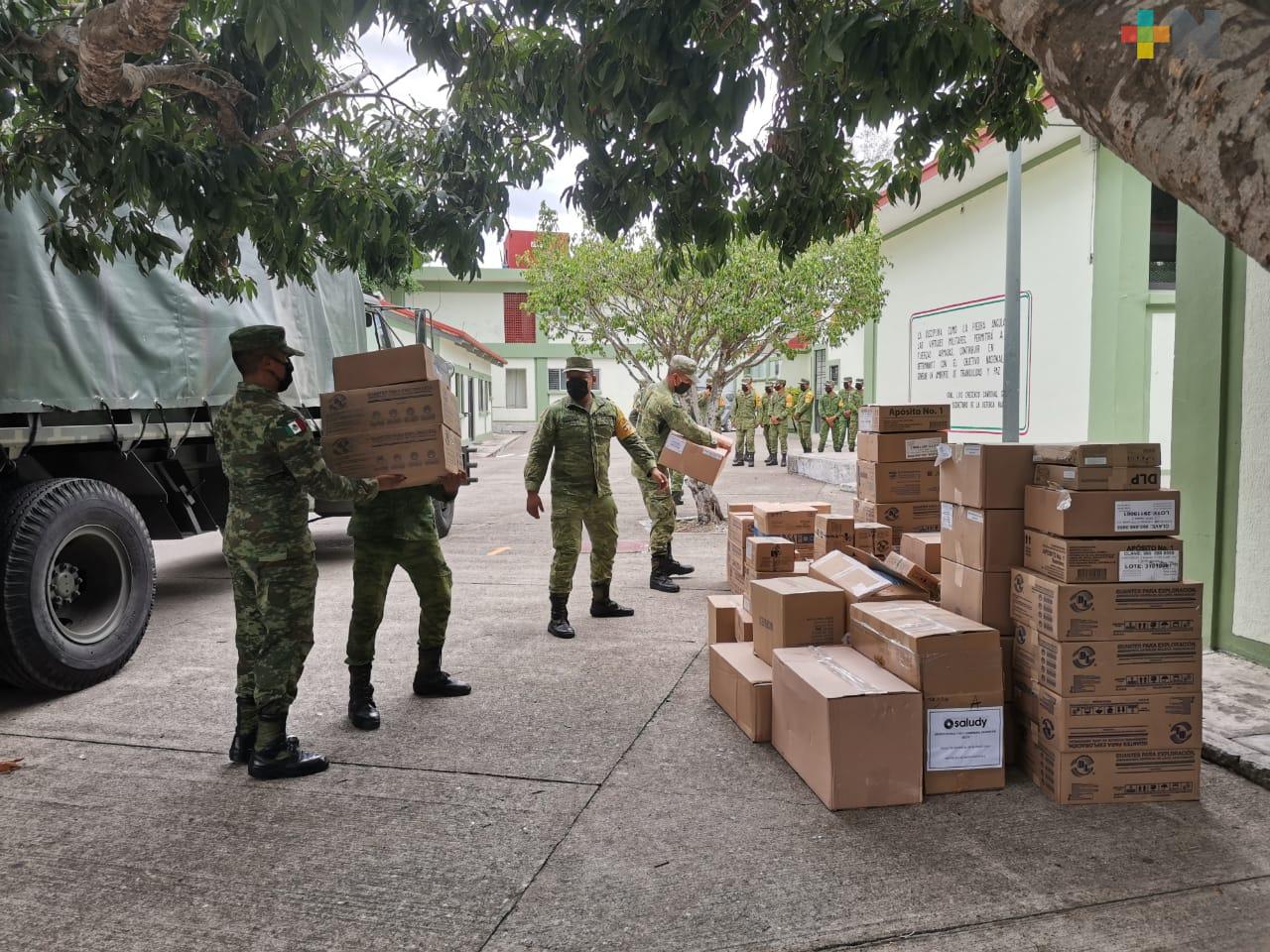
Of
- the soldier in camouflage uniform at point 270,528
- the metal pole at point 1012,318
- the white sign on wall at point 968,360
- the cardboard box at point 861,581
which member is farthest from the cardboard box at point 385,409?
the white sign on wall at point 968,360

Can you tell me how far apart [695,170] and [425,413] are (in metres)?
1.79

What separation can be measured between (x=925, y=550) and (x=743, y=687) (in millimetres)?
1127

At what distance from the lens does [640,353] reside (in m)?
12.0

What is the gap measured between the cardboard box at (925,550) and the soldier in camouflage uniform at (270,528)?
104 inches

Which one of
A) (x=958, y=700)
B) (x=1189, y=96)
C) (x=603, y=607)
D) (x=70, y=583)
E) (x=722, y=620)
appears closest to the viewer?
(x=1189, y=96)

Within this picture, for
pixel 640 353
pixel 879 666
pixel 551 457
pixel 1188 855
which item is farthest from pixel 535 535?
pixel 1188 855

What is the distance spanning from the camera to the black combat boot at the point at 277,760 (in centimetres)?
341

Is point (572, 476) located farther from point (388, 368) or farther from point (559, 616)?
point (388, 368)

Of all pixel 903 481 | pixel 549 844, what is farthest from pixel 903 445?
pixel 549 844

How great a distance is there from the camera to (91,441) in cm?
482

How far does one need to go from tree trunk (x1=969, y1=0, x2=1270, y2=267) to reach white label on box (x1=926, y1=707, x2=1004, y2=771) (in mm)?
2199

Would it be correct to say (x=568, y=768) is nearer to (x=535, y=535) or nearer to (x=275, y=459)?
(x=275, y=459)

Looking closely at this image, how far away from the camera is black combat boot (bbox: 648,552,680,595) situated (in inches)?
267

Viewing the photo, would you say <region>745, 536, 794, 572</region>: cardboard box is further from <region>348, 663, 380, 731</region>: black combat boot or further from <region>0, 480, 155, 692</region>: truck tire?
<region>0, 480, 155, 692</region>: truck tire
